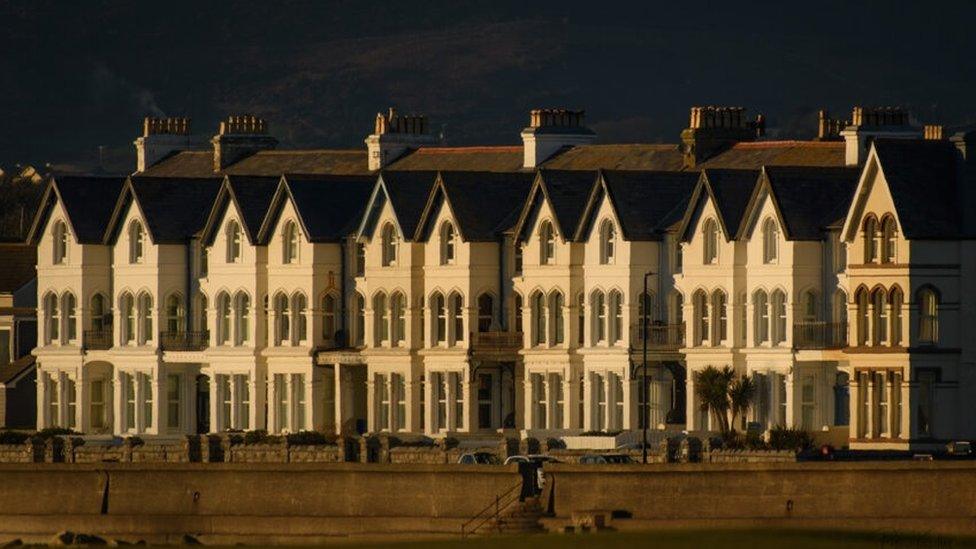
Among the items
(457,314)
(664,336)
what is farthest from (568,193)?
(664,336)

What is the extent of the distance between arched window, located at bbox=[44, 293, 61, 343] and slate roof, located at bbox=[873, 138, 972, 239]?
3782cm

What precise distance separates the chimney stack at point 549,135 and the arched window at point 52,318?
16.4 metres

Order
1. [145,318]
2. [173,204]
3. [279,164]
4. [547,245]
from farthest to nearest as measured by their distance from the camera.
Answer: [279,164]
[145,318]
[173,204]
[547,245]

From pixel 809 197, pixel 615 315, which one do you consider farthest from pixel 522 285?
pixel 809 197

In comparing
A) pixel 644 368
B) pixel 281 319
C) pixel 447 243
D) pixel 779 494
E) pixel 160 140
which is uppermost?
pixel 160 140

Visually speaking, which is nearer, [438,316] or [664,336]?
[664,336]

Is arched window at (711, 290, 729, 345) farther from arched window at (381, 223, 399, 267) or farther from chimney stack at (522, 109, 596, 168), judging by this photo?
chimney stack at (522, 109, 596, 168)

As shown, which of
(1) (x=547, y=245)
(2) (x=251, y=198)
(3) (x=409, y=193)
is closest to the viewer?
(1) (x=547, y=245)

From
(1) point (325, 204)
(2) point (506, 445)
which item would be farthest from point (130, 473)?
(1) point (325, 204)

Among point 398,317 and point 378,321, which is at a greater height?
point 398,317

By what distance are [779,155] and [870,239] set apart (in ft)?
44.9

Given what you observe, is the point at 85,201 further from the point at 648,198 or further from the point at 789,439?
the point at 789,439

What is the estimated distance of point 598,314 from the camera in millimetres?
117938

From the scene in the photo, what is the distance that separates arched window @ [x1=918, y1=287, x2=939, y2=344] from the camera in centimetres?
10300
